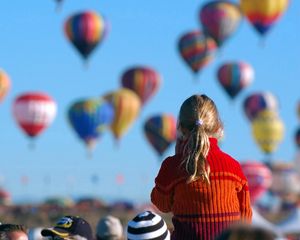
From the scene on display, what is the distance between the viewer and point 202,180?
15.1ft

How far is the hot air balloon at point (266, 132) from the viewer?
6481cm

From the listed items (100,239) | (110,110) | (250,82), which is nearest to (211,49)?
(250,82)

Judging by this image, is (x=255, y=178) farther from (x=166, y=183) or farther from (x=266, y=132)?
(x=166, y=183)

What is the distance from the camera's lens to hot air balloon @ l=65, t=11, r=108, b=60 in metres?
47.8

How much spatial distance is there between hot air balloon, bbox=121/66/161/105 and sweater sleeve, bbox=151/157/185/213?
1902 inches

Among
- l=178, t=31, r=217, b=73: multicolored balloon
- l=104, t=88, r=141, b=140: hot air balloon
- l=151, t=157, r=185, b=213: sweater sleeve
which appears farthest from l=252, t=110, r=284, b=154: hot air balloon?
l=151, t=157, r=185, b=213: sweater sleeve

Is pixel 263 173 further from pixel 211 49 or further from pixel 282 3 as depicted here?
pixel 282 3

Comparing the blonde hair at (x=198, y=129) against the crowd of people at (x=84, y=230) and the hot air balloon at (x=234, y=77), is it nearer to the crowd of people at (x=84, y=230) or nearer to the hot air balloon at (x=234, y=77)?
the crowd of people at (x=84, y=230)

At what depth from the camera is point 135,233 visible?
426cm

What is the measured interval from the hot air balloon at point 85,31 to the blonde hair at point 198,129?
43265mm

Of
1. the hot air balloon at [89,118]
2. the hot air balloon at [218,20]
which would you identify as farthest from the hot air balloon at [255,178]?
the hot air balloon at [89,118]

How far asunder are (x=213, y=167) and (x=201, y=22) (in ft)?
151

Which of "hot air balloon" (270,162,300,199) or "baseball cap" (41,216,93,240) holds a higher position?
→ "baseball cap" (41,216,93,240)

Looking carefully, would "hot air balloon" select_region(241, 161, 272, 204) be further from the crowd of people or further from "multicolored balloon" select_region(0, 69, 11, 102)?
the crowd of people
